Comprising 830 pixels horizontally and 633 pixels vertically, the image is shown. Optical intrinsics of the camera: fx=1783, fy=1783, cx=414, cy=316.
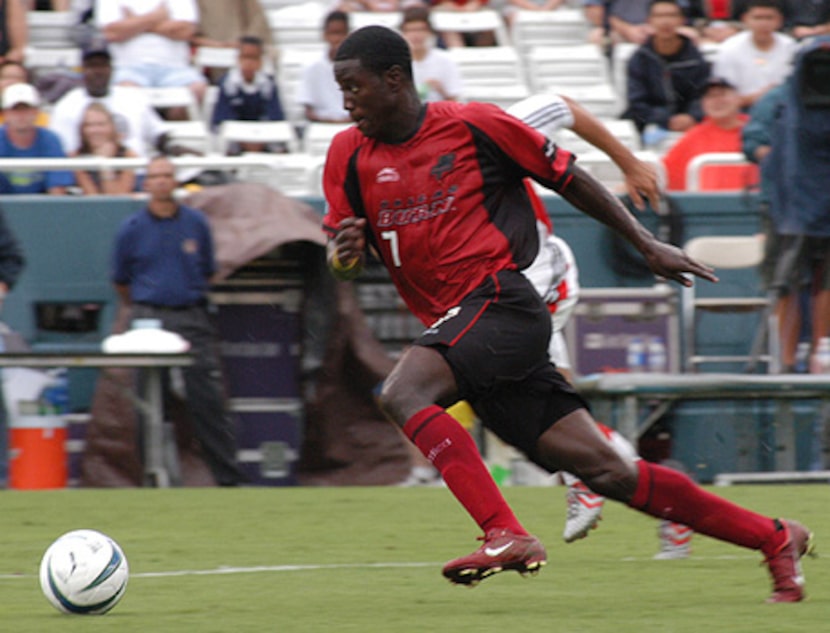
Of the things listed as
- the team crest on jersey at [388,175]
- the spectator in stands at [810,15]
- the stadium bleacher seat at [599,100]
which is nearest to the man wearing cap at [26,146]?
the stadium bleacher seat at [599,100]

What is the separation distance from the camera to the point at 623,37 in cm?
1571

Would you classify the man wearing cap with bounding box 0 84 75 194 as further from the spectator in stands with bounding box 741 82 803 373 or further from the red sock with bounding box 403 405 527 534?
the red sock with bounding box 403 405 527 534

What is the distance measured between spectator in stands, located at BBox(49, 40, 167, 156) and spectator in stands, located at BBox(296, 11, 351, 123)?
49.6 inches

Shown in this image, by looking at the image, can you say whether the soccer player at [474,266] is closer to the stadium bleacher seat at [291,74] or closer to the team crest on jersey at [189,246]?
the team crest on jersey at [189,246]

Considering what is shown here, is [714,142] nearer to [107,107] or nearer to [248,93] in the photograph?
[248,93]

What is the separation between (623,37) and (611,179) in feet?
10.4

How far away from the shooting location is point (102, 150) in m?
13.0

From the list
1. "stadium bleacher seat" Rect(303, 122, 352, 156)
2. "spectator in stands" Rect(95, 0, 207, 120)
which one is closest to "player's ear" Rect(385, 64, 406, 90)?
"stadium bleacher seat" Rect(303, 122, 352, 156)

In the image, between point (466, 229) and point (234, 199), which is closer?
point (466, 229)

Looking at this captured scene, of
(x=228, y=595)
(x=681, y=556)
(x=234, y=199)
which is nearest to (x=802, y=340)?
(x=234, y=199)

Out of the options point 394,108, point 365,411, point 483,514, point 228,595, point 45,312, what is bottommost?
point 365,411

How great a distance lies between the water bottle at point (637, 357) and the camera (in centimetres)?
1268

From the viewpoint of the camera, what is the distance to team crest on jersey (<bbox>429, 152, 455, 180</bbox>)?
5.77m

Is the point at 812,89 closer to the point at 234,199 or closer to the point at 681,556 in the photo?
the point at 234,199
